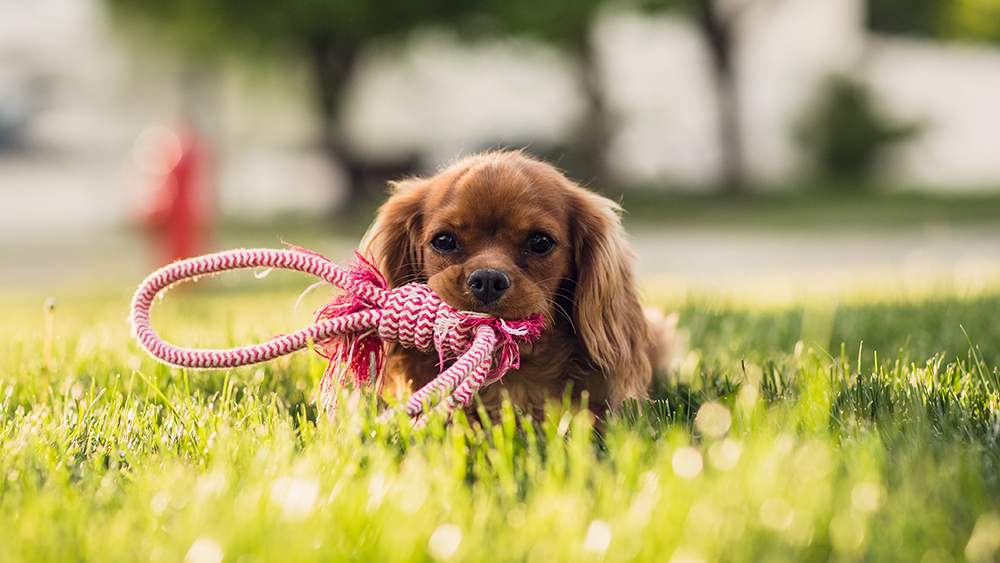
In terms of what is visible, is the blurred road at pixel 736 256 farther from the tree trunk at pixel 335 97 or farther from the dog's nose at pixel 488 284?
the dog's nose at pixel 488 284

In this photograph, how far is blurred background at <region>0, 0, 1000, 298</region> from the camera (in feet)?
58.0

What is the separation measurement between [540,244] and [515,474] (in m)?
1.03

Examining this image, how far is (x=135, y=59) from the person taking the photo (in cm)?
2084

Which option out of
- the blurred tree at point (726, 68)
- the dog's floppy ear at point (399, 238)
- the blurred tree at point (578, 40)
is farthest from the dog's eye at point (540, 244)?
the blurred tree at point (726, 68)

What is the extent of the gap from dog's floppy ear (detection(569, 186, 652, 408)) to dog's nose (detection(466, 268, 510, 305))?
362 mm

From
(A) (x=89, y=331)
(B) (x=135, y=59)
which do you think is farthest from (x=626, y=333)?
(B) (x=135, y=59)

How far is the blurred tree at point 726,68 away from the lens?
20.6 m

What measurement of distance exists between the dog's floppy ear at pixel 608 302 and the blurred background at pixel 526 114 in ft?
34.1

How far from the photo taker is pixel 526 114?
23922mm

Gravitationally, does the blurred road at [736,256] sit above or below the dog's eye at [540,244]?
below

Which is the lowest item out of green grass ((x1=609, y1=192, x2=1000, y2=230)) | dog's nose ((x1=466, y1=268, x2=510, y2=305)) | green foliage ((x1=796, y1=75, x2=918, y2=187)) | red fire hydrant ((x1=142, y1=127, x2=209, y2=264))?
green grass ((x1=609, y1=192, x2=1000, y2=230))

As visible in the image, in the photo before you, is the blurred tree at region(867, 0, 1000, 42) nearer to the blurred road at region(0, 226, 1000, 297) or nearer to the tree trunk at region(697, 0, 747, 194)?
the tree trunk at region(697, 0, 747, 194)

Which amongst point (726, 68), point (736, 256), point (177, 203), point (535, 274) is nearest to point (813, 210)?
point (726, 68)

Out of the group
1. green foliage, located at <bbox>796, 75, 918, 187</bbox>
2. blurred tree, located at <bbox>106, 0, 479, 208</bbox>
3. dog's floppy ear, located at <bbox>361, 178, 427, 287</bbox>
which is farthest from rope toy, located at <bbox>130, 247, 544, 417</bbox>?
green foliage, located at <bbox>796, 75, 918, 187</bbox>
